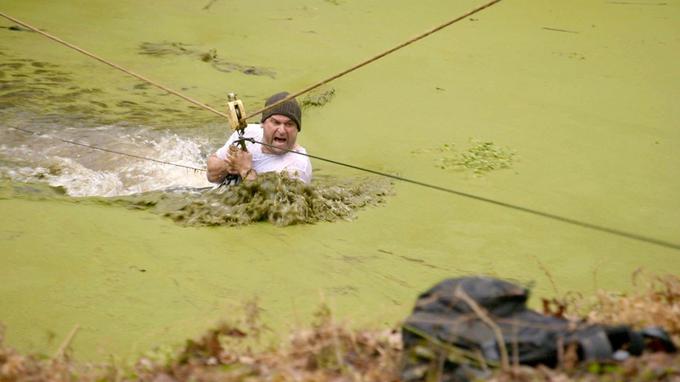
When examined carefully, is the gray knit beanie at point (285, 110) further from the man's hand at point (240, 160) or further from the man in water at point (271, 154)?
the man's hand at point (240, 160)

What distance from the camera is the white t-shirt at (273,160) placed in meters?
4.70

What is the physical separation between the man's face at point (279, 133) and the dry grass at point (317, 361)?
211 cm

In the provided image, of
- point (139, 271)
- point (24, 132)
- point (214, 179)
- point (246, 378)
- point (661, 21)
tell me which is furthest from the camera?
point (661, 21)

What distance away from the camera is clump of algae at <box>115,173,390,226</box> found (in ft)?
14.3

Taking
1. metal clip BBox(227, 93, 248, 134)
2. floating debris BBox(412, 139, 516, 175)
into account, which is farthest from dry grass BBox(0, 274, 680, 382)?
floating debris BBox(412, 139, 516, 175)

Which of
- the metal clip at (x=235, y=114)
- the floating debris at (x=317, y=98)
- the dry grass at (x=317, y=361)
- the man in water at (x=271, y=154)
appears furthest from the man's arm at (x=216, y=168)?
the dry grass at (x=317, y=361)

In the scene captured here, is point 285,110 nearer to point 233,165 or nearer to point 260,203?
point 233,165

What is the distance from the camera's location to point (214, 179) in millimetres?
4746

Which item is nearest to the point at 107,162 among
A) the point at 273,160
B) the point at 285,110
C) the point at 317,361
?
the point at 273,160

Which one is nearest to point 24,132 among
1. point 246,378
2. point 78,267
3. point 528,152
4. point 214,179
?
point 214,179

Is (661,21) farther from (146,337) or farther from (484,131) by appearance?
(146,337)

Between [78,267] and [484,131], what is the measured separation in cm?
320

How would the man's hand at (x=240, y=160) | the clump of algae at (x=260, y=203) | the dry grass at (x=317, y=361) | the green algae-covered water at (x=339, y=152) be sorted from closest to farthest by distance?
the dry grass at (x=317, y=361) → the green algae-covered water at (x=339, y=152) → the clump of algae at (x=260, y=203) → the man's hand at (x=240, y=160)

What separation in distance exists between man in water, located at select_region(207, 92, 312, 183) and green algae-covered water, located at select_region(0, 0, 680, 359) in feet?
1.28
